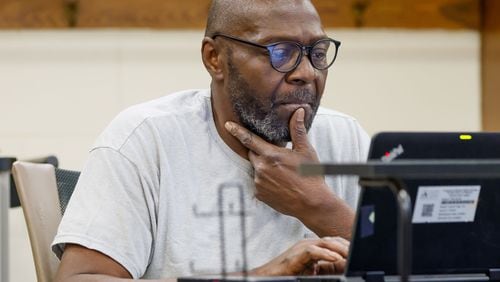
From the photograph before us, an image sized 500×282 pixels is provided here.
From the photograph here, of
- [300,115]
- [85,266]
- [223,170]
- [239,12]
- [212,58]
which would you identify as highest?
[239,12]

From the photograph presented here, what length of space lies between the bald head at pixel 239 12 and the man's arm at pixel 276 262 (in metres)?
0.56

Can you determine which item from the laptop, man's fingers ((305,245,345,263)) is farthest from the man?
the laptop

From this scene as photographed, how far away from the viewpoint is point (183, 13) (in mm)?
3584

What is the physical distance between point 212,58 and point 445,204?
2.81 ft

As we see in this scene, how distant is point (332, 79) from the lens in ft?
12.1

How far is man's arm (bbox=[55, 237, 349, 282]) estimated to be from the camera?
164cm

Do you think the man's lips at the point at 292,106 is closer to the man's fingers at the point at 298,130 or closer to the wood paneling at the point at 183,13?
the man's fingers at the point at 298,130

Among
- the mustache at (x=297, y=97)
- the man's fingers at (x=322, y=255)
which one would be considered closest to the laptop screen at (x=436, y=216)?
the man's fingers at (x=322, y=255)

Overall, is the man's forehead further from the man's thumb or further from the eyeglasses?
the man's thumb

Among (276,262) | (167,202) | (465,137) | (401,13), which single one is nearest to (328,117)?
(167,202)

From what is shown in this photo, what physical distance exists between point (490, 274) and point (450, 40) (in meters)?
2.30

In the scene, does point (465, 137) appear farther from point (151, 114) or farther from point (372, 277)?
point (151, 114)

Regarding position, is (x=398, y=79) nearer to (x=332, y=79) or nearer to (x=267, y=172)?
(x=332, y=79)

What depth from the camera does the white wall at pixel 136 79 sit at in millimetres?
3508
